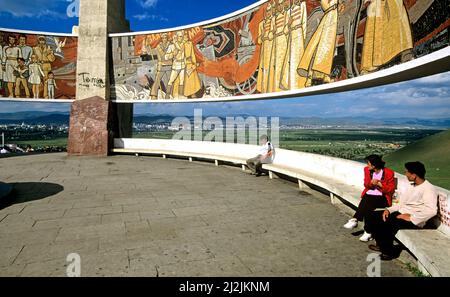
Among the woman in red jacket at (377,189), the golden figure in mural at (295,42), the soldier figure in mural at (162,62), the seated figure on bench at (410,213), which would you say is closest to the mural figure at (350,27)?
the golden figure in mural at (295,42)

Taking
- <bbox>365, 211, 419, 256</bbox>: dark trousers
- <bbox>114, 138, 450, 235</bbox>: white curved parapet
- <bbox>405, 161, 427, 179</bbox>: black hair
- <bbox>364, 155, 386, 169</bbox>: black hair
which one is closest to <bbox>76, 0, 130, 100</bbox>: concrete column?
<bbox>114, 138, 450, 235</bbox>: white curved parapet

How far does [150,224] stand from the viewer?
5297 millimetres

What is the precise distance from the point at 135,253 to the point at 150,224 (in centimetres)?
127

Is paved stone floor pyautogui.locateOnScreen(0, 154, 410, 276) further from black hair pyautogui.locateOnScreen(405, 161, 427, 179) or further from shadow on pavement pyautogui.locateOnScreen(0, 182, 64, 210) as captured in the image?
black hair pyautogui.locateOnScreen(405, 161, 427, 179)

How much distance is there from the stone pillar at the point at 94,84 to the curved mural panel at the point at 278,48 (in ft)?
2.47

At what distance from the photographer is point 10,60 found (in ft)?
58.1

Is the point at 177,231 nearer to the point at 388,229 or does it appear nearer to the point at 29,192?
the point at 388,229

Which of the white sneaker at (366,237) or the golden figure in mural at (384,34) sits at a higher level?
the golden figure in mural at (384,34)

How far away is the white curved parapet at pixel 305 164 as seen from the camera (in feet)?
17.7

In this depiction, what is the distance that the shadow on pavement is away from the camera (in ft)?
22.8

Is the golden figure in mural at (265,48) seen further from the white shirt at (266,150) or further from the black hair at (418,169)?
the black hair at (418,169)

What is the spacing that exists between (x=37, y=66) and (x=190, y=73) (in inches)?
392

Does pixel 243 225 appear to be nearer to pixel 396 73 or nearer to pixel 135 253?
pixel 135 253
